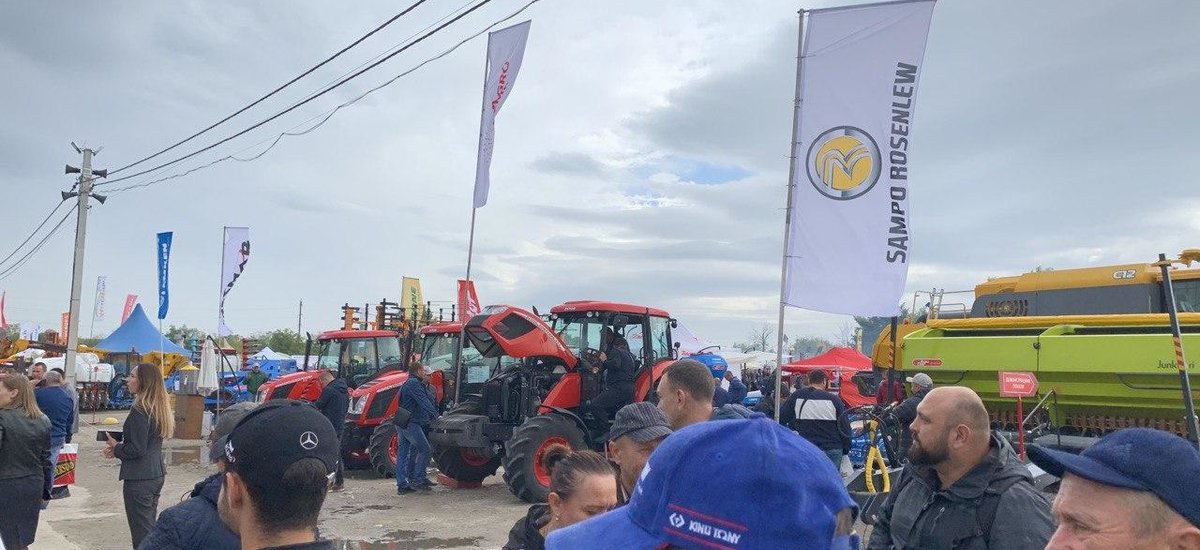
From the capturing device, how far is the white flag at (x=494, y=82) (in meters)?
11.0

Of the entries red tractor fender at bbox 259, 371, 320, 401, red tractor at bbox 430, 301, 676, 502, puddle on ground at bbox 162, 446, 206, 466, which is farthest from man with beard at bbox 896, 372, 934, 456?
puddle on ground at bbox 162, 446, 206, 466

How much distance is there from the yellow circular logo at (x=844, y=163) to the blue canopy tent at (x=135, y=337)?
2419 cm

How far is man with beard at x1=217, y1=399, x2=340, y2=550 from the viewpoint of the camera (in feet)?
6.02

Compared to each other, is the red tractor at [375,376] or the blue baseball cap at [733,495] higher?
the blue baseball cap at [733,495]

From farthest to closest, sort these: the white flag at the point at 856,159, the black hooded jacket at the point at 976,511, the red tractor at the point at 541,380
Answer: the red tractor at the point at 541,380, the white flag at the point at 856,159, the black hooded jacket at the point at 976,511

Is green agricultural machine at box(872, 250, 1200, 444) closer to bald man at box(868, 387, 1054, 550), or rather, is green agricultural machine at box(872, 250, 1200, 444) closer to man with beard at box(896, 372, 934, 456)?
man with beard at box(896, 372, 934, 456)

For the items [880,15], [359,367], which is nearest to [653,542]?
[880,15]

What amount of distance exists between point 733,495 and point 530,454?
8.94 m

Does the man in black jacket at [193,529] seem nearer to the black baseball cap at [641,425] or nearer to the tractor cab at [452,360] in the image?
the black baseball cap at [641,425]

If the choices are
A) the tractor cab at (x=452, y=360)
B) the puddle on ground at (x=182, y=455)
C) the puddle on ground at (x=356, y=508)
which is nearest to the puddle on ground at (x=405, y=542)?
the puddle on ground at (x=356, y=508)

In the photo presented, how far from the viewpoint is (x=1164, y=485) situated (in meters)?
1.58

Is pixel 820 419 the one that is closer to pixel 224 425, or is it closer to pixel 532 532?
pixel 532 532

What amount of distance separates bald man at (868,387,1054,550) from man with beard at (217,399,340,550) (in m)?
2.18

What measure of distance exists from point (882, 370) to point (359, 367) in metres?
9.42
